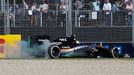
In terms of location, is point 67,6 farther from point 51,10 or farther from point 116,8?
point 116,8

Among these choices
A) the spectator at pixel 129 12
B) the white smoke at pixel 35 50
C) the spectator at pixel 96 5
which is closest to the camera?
the spectator at pixel 129 12

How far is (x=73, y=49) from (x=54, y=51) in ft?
2.27

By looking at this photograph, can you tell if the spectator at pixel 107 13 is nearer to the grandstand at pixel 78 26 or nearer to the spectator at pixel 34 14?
the grandstand at pixel 78 26

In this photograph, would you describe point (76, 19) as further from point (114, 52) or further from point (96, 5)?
point (114, 52)

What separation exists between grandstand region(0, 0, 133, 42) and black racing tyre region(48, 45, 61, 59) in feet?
1.52

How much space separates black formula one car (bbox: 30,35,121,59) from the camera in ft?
59.0

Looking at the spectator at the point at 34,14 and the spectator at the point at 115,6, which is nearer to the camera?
the spectator at the point at 34,14

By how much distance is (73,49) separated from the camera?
18188mm

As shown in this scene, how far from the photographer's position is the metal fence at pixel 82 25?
1767 cm

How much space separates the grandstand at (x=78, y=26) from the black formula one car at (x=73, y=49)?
0.25m

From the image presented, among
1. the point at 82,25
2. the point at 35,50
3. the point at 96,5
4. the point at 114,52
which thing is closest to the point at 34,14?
the point at 35,50
